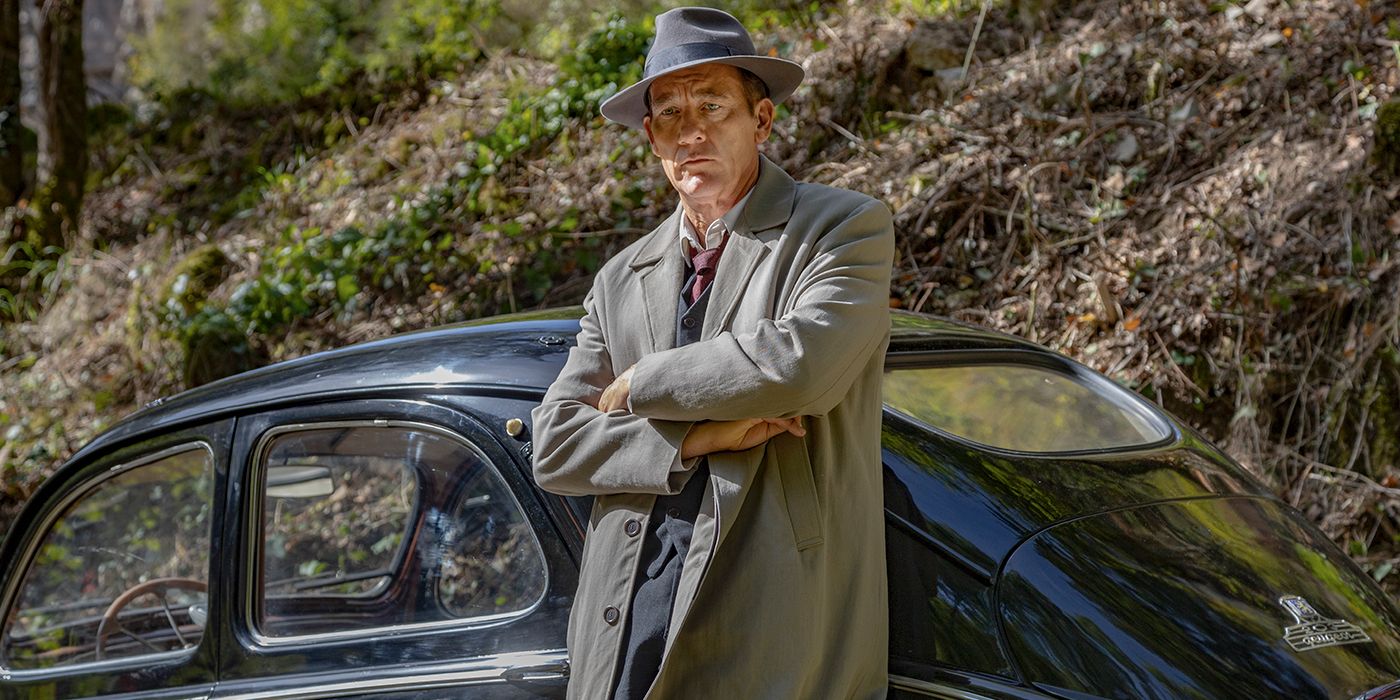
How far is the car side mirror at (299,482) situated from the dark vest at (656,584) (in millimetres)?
1251

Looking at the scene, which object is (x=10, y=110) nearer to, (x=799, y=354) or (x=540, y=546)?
(x=540, y=546)

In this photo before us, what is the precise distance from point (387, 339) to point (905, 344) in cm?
135

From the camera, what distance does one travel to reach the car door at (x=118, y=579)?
123 inches

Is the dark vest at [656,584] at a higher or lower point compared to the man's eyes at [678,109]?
lower

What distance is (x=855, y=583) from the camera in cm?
225

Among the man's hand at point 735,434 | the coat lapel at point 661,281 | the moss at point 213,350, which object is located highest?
the coat lapel at point 661,281

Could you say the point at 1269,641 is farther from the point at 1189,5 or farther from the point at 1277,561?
the point at 1189,5

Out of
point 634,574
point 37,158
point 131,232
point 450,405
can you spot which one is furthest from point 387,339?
point 37,158

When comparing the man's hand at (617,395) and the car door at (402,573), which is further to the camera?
the car door at (402,573)

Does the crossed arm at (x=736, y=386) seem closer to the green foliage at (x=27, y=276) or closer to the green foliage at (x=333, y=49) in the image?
the green foliage at (x=333, y=49)

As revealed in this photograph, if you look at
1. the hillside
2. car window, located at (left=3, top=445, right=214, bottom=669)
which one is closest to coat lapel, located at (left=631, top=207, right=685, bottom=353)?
car window, located at (left=3, top=445, right=214, bottom=669)

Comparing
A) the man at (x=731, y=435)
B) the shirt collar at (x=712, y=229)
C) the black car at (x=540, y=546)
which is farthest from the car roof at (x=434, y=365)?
the shirt collar at (x=712, y=229)

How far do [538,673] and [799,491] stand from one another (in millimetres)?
718

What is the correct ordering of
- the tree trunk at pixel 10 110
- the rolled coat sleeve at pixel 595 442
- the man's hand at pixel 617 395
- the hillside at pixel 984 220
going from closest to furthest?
the rolled coat sleeve at pixel 595 442
the man's hand at pixel 617 395
the hillside at pixel 984 220
the tree trunk at pixel 10 110
